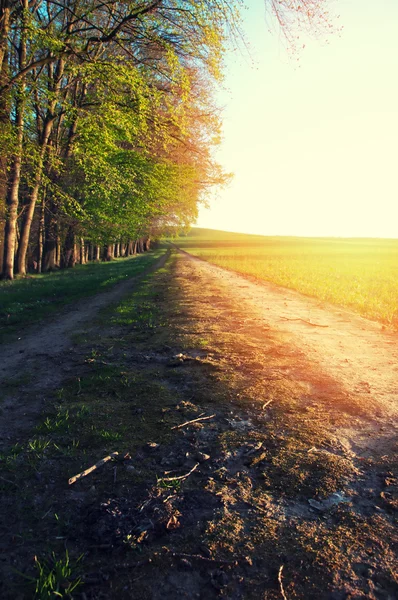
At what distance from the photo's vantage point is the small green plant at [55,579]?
82.1 inches

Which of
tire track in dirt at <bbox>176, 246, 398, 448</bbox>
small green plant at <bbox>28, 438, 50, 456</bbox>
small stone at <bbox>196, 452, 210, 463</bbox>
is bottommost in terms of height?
small green plant at <bbox>28, 438, 50, 456</bbox>

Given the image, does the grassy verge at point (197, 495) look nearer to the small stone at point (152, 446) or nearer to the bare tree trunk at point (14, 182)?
the small stone at point (152, 446)

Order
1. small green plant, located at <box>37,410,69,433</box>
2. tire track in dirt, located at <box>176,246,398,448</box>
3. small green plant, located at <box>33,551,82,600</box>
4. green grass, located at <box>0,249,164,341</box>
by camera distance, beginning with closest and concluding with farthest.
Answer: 1. small green plant, located at <box>33,551,82,600</box>
2. small green plant, located at <box>37,410,69,433</box>
3. tire track in dirt, located at <box>176,246,398,448</box>
4. green grass, located at <box>0,249,164,341</box>

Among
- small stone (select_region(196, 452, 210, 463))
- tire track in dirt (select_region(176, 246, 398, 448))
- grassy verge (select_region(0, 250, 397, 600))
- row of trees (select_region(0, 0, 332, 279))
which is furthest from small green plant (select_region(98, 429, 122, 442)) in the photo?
row of trees (select_region(0, 0, 332, 279))

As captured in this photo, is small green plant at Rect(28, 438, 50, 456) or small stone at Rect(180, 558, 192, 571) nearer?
small stone at Rect(180, 558, 192, 571)

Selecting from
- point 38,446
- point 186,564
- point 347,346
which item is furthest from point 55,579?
point 347,346

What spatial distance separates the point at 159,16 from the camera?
43.9ft

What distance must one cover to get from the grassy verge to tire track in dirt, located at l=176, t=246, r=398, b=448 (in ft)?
1.06

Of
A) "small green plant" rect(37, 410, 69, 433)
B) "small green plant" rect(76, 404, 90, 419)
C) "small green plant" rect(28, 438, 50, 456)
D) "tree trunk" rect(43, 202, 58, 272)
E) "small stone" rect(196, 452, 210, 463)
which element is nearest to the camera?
"small stone" rect(196, 452, 210, 463)

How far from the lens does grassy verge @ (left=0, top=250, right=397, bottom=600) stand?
7.20ft

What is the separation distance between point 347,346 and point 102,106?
14.3 metres

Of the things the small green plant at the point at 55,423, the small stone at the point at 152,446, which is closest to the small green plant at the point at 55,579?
the small stone at the point at 152,446

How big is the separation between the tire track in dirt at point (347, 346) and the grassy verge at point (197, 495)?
32 centimetres

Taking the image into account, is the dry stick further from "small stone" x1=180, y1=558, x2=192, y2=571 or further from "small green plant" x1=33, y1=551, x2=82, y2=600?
"small stone" x1=180, y1=558, x2=192, y2=571
